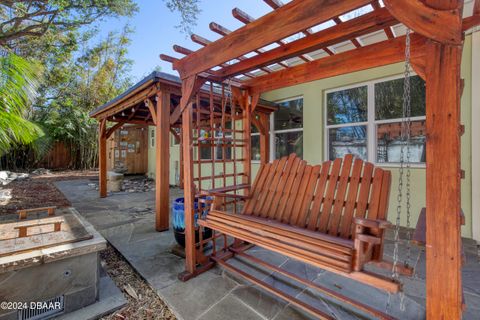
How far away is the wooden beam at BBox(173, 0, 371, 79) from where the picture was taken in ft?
4.15

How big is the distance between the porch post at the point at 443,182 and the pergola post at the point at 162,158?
3.27m

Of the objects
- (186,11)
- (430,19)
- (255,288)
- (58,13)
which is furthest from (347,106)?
(58,13)

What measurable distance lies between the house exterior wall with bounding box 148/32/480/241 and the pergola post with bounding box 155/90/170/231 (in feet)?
7.92

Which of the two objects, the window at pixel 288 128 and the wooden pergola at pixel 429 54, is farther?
the window at pixel 288 128

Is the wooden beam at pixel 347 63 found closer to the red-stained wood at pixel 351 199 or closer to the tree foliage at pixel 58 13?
the red-stained wood at pixel 351 199

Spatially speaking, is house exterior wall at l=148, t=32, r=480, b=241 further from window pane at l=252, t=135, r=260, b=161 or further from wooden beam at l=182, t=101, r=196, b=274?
wooden beam at l=182, t=101, r=196, b=274

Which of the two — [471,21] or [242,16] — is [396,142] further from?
[242,16]

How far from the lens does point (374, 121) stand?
384 cm

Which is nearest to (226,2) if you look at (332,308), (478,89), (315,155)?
(315,155)

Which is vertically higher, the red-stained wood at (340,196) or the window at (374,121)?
the window at (374,121)

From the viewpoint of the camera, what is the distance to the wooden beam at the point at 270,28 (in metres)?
1.26

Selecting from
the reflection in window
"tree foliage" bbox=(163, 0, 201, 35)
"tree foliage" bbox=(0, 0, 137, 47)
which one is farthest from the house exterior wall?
"tree foliage" bbox=(0, 0, 137, 47)

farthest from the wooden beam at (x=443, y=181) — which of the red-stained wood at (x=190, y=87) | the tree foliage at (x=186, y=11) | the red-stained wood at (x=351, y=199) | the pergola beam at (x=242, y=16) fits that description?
the tree foliage at (x=186, y=11)

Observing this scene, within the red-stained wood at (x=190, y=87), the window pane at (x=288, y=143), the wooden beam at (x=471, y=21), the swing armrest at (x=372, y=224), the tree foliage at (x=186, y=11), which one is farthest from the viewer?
the tree foliage at (x=186, y=11)
